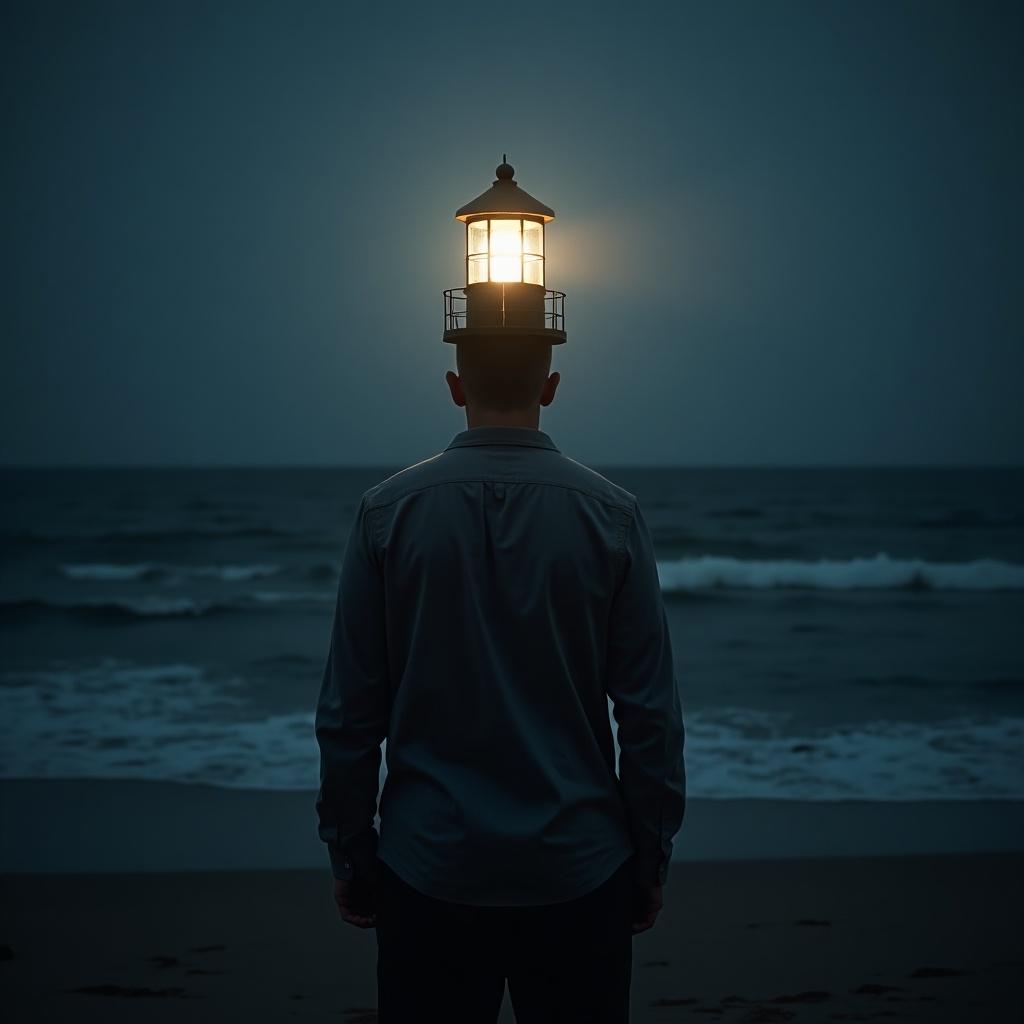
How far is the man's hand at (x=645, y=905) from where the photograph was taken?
182 centimetres

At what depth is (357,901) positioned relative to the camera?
1844 mm

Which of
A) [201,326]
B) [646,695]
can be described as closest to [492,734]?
[646,695]

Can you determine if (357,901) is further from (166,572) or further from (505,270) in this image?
(166,572)

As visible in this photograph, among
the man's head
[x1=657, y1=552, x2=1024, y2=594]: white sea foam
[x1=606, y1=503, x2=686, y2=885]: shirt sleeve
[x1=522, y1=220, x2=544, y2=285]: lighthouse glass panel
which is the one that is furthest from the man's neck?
[x1=657, y1=552, x2=1024, y2=594]: white sea foam

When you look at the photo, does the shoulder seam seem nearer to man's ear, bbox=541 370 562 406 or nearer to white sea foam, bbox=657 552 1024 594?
man's ear, bbox=541 370 562 406

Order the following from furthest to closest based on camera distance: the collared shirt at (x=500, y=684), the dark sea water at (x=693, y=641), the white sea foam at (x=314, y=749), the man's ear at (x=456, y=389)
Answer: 1. the dark sea water at (x=693, y=641)
2. the white sea foam at (x=314, y=749)
3. the man's ear at (x=456, y=389)
4. the collared shirt at (x=500, y=684)

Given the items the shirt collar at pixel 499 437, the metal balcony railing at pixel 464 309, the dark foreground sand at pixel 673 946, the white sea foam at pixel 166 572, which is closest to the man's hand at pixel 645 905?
the shirt collar at pixel 499 437

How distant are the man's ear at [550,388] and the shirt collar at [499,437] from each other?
0.41ft

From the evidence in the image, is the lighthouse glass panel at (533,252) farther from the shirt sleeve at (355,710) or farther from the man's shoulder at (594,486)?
the shirt sleeve at (355,710)

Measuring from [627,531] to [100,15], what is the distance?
1616 inches

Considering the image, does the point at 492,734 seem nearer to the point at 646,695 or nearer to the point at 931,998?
the point at 646,695

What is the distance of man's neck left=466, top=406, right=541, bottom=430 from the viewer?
1.81m

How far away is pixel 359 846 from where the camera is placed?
182 cm

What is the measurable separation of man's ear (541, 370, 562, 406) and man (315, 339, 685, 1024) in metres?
0.09
